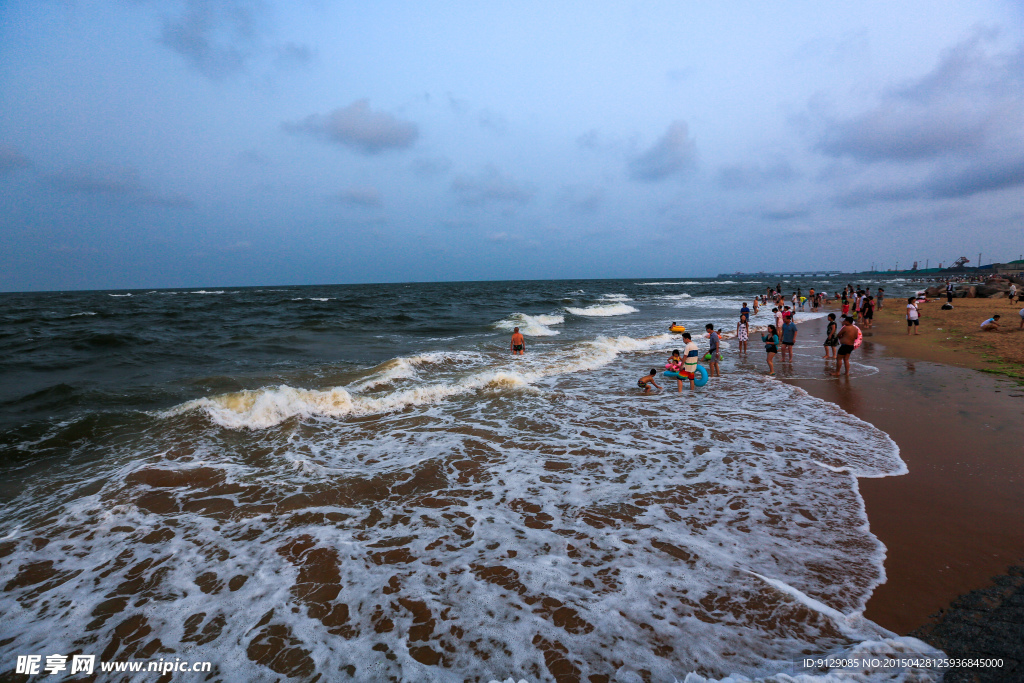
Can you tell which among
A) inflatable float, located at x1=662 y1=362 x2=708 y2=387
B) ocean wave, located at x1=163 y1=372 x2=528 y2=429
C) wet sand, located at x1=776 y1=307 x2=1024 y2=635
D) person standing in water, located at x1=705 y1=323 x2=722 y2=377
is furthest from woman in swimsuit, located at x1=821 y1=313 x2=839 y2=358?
ocean wave, located at x1=163 y1=372 x2=528 y2=429

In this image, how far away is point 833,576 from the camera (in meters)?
4.11

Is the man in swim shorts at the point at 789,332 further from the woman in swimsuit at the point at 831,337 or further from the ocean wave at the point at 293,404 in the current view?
the ocean wave at the point at 293,404

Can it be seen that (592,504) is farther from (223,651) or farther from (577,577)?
(223,651)

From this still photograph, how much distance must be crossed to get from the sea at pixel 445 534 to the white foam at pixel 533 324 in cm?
1394

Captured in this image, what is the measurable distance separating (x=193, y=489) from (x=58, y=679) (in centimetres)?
320

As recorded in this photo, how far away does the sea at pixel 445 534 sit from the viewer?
3.51 metres

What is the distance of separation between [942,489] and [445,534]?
20.8 ft

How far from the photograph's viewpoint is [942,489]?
18.2 ft

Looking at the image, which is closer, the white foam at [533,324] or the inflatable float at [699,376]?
the inflatable float at [699,376]

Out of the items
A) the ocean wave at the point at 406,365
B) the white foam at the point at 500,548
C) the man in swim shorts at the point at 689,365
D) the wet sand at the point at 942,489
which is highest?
the man in swim shorts at the point at 689,365

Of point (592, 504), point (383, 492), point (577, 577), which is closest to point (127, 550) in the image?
point (383, 492)

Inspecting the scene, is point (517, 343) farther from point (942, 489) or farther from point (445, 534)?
point (942, 489)

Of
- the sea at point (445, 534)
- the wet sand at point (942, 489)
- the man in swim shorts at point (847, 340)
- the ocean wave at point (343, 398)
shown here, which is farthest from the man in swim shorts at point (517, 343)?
the man in swim shorts at point (847, 340)

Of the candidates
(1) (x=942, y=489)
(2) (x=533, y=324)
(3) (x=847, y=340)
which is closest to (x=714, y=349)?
(3) (x=847, y=340)
